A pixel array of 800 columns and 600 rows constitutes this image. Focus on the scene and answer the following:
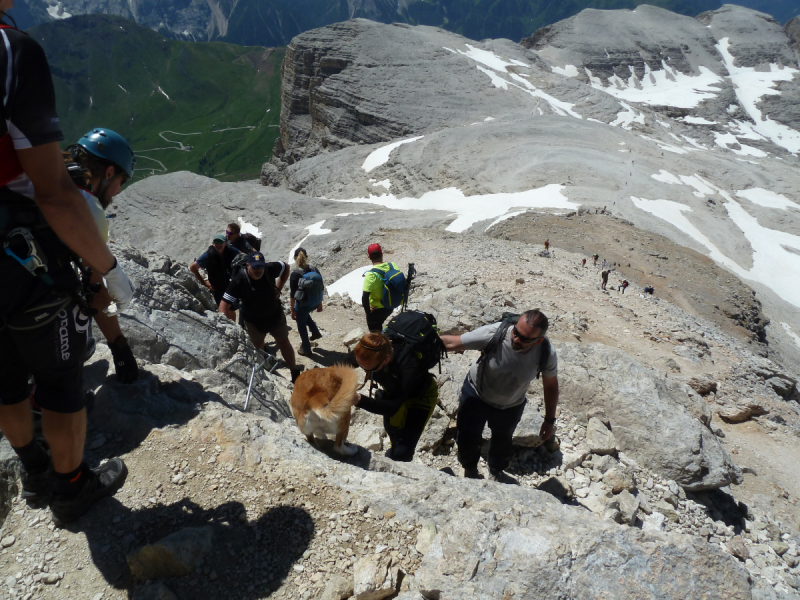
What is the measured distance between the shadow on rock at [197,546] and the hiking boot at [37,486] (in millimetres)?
355

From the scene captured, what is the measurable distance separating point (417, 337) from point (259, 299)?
393cm

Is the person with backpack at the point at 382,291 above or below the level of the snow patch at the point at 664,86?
Result: above

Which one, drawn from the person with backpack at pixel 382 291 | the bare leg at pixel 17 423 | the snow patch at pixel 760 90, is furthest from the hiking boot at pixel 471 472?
the snow patch at pixel 760 90

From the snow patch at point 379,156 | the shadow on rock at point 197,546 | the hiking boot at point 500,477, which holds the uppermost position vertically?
the shadow on rock at point 197,546

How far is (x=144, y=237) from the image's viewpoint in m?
32.8

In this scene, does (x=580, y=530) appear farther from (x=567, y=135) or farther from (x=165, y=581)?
(x=567, y=135)

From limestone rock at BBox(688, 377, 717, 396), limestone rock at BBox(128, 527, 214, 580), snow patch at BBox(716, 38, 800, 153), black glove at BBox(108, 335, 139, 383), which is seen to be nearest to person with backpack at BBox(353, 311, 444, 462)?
limestone rock at BBox(128, 527, 214, 580)

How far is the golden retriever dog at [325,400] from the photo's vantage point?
14.9 feet

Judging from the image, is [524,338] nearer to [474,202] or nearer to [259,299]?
[259,299]

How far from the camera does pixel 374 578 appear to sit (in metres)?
3.46

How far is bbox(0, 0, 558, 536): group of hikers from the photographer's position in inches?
108

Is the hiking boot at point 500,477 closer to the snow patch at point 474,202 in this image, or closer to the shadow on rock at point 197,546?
the shadow on rock at point 197,546

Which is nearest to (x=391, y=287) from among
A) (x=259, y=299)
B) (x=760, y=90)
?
(x=259, y=299)

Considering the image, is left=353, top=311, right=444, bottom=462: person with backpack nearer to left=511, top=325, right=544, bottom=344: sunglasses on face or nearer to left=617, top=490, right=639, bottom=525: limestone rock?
left=511, top=325, right=544, bottom=344: sunglasses on face
